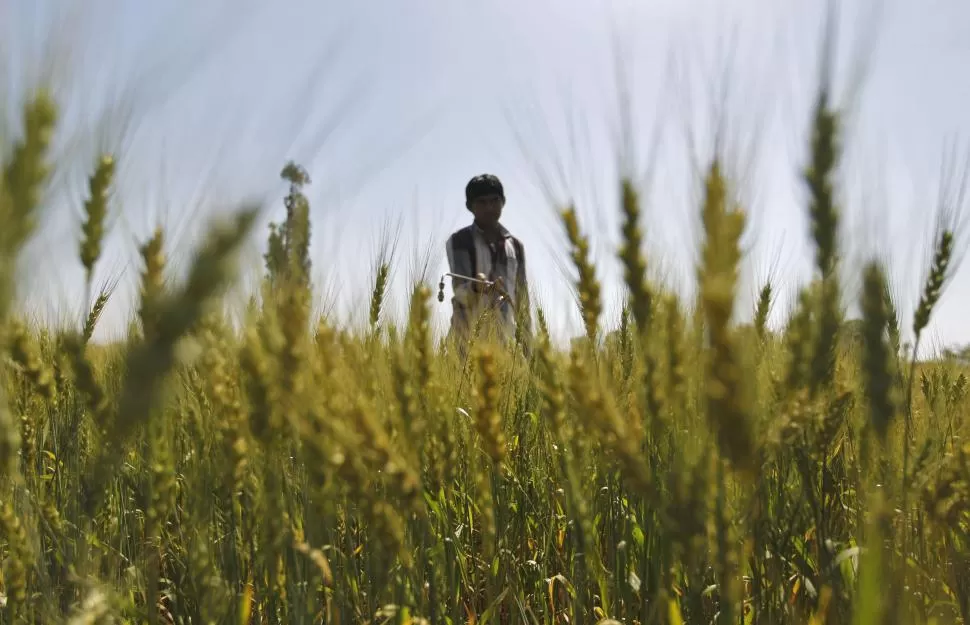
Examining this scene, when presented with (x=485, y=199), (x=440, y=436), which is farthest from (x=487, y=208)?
(x=440, y=436)

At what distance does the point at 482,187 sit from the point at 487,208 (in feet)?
0.58

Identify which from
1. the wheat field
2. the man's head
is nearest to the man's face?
the man's head

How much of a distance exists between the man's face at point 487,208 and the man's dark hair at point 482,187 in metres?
0.03

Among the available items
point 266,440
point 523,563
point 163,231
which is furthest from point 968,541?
point 163,231

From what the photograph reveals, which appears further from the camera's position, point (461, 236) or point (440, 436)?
point (461, 236)

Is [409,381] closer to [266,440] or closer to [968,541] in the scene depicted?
[266,440]

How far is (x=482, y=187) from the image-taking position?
5.29 metres

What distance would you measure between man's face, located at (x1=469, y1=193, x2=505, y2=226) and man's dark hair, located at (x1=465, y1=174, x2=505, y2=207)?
0.03 meters

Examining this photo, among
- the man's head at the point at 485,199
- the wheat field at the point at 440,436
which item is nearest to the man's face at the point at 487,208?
the man's head at the point at 485,199

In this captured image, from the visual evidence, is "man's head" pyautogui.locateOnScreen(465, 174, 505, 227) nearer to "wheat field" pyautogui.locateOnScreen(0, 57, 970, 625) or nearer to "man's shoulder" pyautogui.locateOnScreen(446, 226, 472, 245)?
"man's shoulder" pyautogui.locateOnScreen(446, 226, 472, 245)

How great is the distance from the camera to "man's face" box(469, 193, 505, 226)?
208 inches

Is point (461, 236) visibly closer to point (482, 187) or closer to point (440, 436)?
point (482, 187)

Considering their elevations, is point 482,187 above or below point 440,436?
above

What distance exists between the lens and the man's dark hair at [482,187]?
5285 mm
